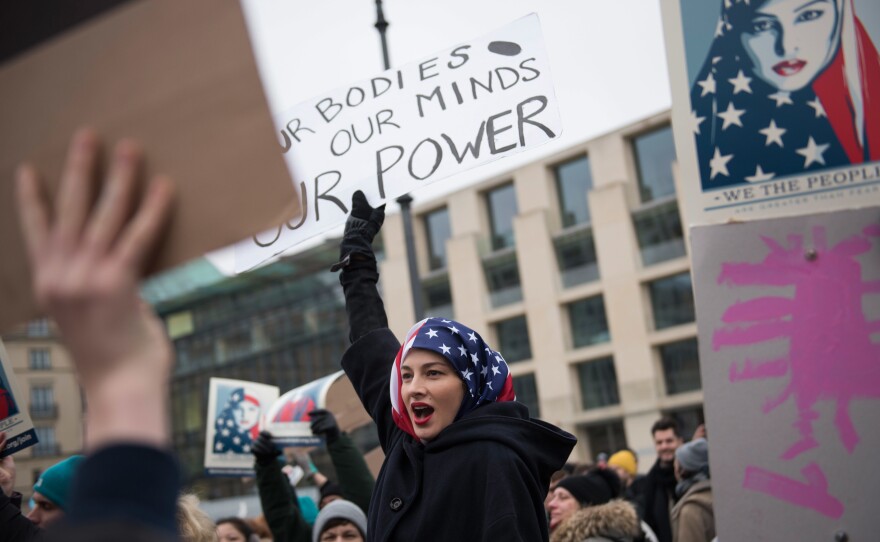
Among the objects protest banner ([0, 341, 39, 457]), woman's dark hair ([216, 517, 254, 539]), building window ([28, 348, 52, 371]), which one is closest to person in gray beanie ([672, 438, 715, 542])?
woman's dark hair ([216, 517, 254, 539])

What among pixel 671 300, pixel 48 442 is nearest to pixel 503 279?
pixel 671 300

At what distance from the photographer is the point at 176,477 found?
0.99 m

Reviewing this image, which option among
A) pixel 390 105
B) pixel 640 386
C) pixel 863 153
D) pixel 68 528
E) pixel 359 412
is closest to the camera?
pixel 68 528

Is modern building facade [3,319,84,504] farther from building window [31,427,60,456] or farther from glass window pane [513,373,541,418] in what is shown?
glass window pane [513,373,541,418]

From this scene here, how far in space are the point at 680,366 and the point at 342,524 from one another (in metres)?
37.0

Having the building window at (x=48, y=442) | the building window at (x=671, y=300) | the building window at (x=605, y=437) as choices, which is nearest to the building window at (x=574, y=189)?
the building window at (x=671, y=300)

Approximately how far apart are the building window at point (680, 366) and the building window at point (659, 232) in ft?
11.8

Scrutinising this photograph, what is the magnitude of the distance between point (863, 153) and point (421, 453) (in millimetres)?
1617

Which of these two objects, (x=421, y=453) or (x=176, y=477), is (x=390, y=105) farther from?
(x=176, y=477)

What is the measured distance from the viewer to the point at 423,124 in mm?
3809

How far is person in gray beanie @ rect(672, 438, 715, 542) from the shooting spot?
5.07 meters

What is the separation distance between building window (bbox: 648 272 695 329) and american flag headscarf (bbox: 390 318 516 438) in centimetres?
3802

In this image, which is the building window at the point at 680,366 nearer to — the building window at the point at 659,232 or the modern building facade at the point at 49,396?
the building window at the point at 659,232

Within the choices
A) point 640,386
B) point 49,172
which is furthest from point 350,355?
point 640,386
